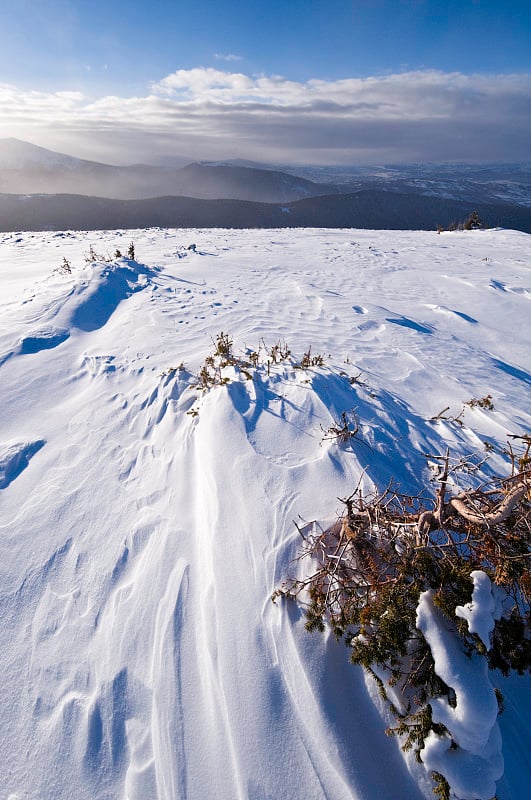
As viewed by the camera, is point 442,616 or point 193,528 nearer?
point 442,616

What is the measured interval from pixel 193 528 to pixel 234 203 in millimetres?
114756

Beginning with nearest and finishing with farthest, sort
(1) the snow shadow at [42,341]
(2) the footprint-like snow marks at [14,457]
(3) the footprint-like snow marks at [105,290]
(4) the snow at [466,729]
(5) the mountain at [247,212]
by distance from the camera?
(4) the snow at [466,729] < (2) the footprint-like snow marks at [14,457] < (1) the snow shadow at [42,341] < (3) the footprint-like snow marks at [105,290] < (5) the mountain at [247,212]

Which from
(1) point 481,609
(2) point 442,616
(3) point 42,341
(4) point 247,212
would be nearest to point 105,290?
(3) point 42,341

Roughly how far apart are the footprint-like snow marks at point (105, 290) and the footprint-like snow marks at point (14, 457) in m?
2.66

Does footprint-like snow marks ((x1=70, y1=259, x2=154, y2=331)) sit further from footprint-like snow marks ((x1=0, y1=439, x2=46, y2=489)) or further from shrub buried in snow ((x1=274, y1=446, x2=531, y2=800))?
shrub buried in snow ((x1=274, y1=446, x2=531, y2=800))

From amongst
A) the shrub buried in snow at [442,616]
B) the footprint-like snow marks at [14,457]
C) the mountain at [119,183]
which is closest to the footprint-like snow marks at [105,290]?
the footprint-like snow marks at [14,457]

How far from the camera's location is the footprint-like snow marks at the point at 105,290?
582 centimetres

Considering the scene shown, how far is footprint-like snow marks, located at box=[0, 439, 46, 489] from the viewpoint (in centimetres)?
309

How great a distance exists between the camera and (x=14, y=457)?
10.7 feet

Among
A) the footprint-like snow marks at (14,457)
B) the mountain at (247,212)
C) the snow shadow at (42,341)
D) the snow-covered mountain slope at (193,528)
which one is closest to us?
the snow-covered mountain slope at (193,528)

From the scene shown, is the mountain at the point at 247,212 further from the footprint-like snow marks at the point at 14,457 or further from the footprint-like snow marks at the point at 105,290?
the footprint-like snow marks at the point at 14,457

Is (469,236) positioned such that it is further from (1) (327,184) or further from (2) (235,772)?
(1) (327,184)

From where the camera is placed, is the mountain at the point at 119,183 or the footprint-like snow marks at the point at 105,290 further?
the mountain at the point at 119,183

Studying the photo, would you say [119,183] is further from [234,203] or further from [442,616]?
[442,616]
